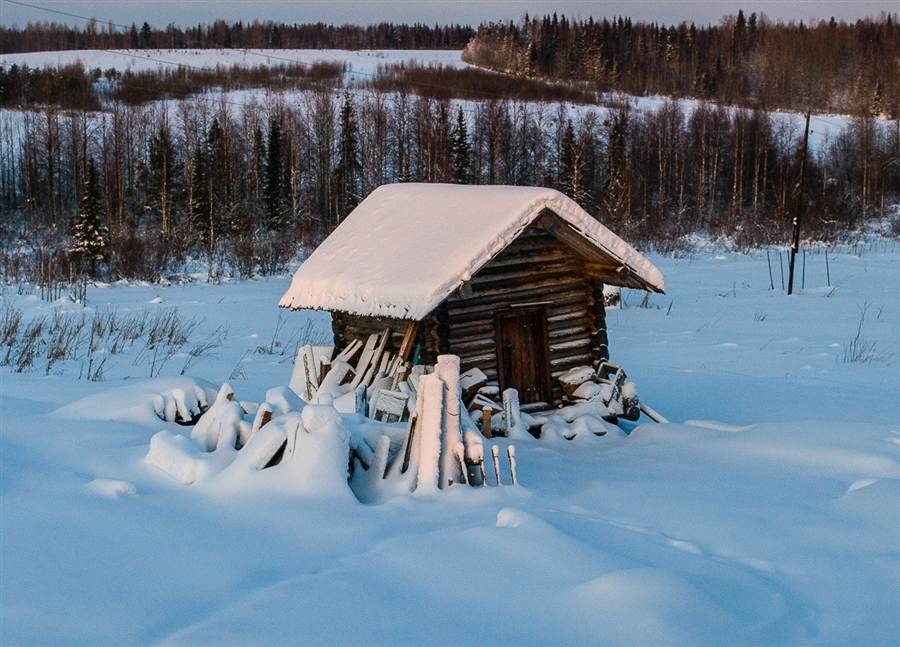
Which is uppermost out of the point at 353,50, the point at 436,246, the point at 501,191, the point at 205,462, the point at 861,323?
the point at 353,50

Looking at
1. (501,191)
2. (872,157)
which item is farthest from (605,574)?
(872,157)

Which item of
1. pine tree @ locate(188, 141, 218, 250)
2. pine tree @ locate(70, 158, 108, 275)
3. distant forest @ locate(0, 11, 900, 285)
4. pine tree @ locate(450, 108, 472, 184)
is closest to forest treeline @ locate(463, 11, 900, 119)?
distant forest @ locate(0, 11, 900, 285)

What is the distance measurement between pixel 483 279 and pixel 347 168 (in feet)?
128

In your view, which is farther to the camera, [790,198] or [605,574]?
[790,198]

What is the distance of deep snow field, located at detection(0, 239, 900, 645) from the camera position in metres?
4.11

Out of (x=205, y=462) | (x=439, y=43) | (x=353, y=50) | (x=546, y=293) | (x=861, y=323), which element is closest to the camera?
(x=205, y=462)

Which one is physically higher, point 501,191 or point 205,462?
point 501,191

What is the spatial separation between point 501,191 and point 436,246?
1.17 m

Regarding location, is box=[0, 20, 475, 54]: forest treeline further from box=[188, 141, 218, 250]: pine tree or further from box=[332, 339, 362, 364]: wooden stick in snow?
box=[332, 339, 362, 364]: wooden stick in snow

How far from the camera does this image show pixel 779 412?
449 inches

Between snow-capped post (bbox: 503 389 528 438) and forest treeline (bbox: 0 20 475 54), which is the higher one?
forest treeline (bbox: 0 20 475 54)

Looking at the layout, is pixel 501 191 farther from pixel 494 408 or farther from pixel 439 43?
pixel 439 43

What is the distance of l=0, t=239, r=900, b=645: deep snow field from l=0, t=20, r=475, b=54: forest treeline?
89004 mm

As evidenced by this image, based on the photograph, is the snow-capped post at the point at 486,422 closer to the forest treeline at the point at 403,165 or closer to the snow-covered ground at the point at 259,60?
the forest treeline at the point at 403,165
